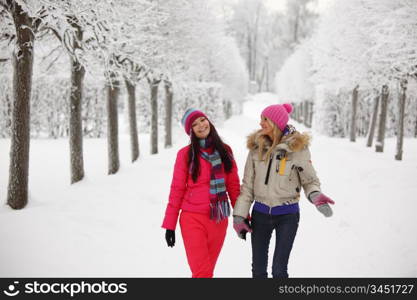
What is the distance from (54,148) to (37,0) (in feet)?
35.4

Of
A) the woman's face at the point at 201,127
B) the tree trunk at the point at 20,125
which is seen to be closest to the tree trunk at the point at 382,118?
the woman's face at the point at 201,127

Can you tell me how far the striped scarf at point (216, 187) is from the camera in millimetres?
2861

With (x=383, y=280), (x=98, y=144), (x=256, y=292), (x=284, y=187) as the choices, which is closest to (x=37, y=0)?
(x=284, y=187)

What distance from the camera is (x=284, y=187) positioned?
2779 millimetres

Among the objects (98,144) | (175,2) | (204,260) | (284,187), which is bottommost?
(98,144)

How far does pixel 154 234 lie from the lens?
535 centimetres

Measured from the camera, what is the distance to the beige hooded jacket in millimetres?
2754

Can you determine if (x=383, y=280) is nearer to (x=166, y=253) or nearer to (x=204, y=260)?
(x=204, y=260)

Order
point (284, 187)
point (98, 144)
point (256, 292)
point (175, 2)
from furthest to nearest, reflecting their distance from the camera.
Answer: point (98, 144), point (175, 2), point (256, 292), point (284, 187)

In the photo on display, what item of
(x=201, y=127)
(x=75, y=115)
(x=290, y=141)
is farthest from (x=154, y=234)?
(x=75, y=115)

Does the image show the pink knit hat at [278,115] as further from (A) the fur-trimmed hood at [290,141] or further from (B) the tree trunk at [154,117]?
(B) the tree trunk at [154,117]

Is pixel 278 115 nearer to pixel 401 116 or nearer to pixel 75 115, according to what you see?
pixel 75 115

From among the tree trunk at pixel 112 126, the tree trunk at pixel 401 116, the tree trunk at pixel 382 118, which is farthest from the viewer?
the tree trunk at pixel 382 118

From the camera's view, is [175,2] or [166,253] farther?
[175,2]
